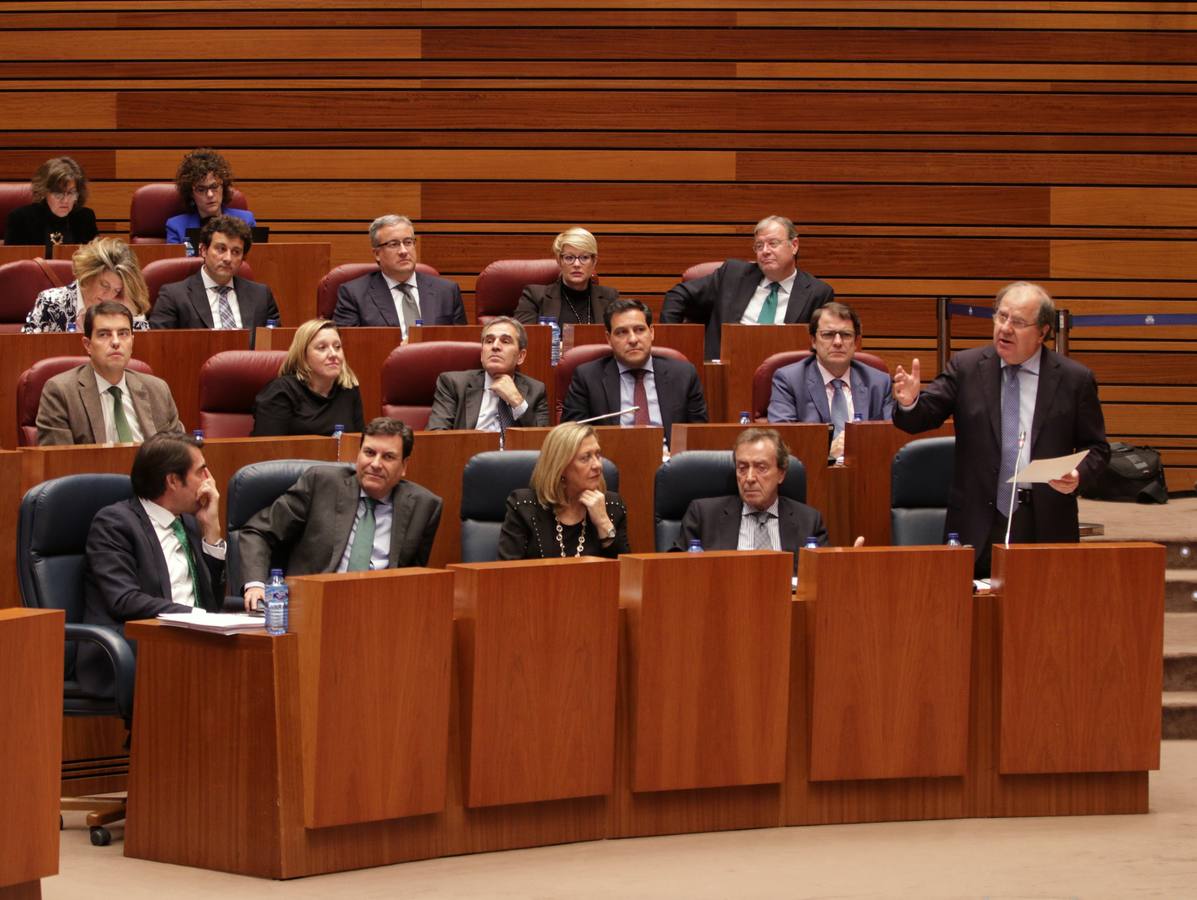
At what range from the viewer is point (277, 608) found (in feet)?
8.61

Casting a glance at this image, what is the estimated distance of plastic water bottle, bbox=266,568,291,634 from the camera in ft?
8.59

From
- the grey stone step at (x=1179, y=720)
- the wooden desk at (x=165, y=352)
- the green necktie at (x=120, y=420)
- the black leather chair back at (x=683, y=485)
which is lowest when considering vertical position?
the grey stone step at (x=1179, y=720)

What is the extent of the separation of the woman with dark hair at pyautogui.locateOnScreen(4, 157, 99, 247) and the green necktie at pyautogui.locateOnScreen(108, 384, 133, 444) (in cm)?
184

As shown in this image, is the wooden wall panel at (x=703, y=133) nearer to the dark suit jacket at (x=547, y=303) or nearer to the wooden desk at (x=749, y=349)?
the dark suit jacket at (x=547, y=303)

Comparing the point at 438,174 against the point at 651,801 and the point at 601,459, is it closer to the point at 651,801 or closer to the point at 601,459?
the point at 601,459

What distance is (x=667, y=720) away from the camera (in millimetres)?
2908

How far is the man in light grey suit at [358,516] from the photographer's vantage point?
3.16 meters

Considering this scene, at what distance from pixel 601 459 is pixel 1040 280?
274 cm

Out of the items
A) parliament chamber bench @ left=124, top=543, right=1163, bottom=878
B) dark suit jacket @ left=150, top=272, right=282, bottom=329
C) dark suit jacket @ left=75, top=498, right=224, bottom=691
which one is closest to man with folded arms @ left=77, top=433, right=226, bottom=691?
dark suit jacket @ left=75, top=498, right=224, bottom=691

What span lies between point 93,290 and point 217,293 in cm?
53

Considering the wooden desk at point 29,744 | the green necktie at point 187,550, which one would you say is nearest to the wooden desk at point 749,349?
the green necktie at point 187,550

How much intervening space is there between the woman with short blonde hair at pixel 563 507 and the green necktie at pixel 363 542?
235 millimetres

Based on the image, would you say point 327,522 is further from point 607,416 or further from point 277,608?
point 607,416

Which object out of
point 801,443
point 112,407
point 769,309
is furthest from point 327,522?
point 769,309
